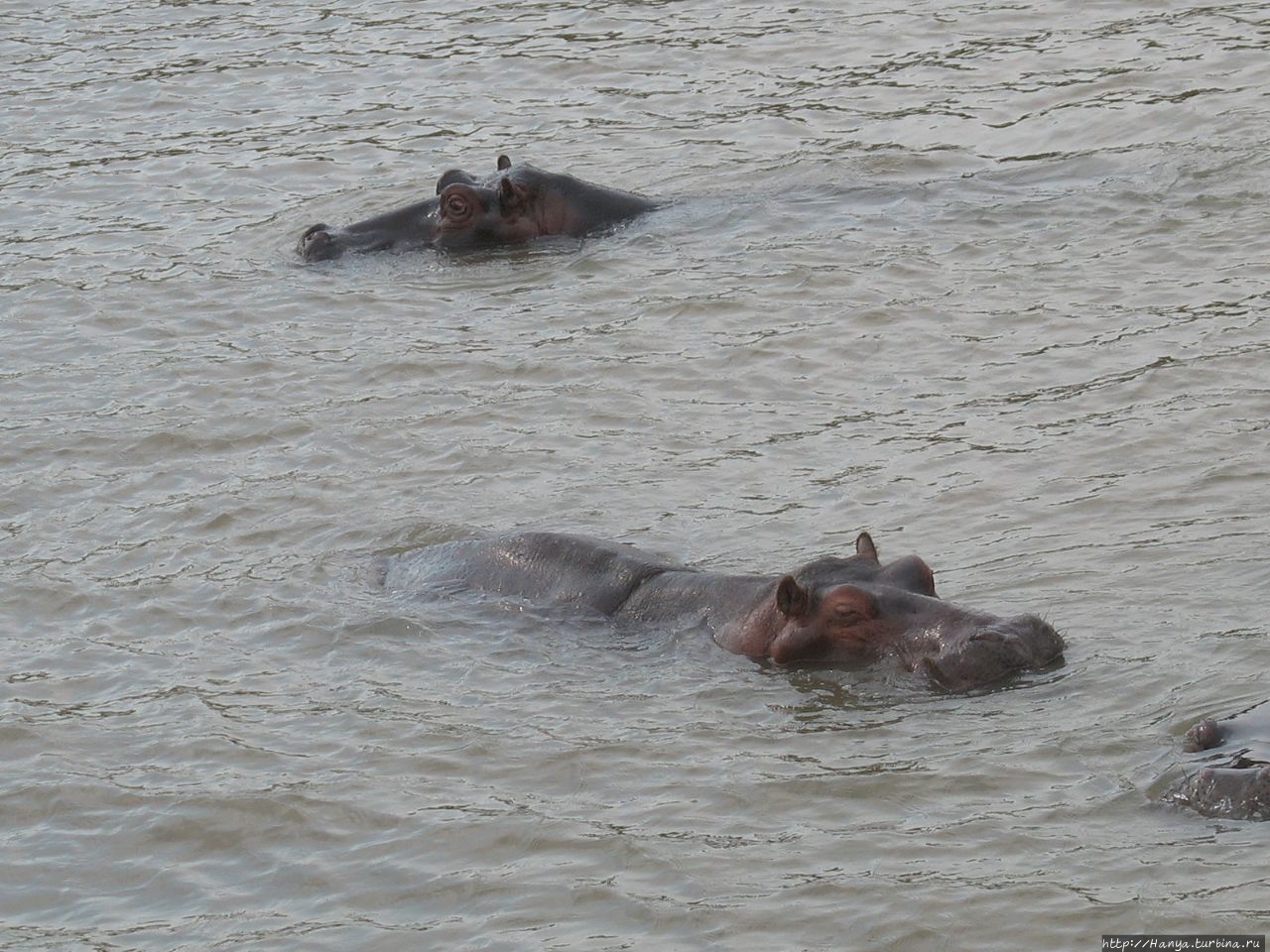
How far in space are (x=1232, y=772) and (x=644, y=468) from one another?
4521 mm

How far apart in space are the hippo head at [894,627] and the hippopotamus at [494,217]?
21.0ft

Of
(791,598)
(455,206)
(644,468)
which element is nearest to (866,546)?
(791,598)

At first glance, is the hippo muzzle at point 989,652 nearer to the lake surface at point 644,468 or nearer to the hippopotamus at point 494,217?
the lake surface at point 644,468

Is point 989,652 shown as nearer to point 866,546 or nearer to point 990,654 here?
point 990,654

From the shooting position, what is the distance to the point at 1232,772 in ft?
20.6

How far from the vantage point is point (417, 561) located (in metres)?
9.32

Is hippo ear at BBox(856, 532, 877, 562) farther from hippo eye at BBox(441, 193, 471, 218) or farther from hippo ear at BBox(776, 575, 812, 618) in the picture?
hippo eye at BBox(441, 193, 471, 218)

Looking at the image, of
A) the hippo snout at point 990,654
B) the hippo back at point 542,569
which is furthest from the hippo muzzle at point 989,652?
the hippo back at point 542,569

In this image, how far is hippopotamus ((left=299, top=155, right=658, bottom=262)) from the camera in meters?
14.1

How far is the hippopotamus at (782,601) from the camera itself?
7.56 meters

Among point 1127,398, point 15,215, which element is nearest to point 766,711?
point 1127,398

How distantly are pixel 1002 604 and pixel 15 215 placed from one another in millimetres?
9760

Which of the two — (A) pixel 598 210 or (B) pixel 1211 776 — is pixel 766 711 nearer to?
(B) pixel 1211 776

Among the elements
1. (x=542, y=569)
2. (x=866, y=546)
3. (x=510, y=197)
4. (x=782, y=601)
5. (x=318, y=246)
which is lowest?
(x=542, y=569)
